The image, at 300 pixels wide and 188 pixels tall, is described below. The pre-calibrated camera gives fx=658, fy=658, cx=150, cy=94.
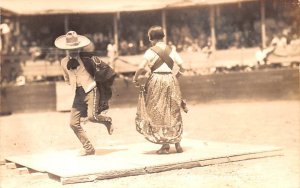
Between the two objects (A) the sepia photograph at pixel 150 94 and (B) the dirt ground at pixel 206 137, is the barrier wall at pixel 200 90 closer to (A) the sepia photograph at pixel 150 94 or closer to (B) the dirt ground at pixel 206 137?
(A) the sepia photograph at pixel 150 94

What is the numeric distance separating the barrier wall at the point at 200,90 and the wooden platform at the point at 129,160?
8.40 meters

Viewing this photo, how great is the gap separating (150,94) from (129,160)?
102 cm

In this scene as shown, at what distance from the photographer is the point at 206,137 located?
490 inches

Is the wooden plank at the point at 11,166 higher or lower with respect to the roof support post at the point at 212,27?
lower

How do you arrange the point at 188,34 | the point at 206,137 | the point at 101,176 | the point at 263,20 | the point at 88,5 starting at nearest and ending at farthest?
the point at 101,176
the point at 206,137
the point at 188,34
the point at 263,20
the point at 88,5

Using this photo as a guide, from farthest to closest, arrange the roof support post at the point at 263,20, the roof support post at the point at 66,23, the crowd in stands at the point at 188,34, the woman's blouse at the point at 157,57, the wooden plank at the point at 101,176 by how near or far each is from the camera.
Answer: the roof support post at the point at 66,23
the roof support post at the point at 263,20
the crowd in stands at the point at 188,34
the woman's blouse at the point at 157,57
the wooden plank at the point at 101,176

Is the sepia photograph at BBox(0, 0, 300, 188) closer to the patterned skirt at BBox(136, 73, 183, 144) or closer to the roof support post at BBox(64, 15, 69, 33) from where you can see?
the patterned skirt at BBox(136, 73, 183, 144)

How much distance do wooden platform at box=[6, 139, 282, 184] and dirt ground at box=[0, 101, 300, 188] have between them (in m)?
0.12

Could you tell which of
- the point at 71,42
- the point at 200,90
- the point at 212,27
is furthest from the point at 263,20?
the point at 71,42

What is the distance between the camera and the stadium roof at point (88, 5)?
67.2ft

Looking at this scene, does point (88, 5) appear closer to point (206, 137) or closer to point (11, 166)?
point (206, 137)

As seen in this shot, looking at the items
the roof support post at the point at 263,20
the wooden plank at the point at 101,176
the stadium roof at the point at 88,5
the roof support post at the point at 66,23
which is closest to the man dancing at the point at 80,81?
the wooden plank at the point at 101,176

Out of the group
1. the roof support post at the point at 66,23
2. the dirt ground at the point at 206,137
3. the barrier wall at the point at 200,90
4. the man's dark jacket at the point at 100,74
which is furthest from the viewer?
the roof support post at the point at 66,23

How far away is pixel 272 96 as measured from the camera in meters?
19.0
